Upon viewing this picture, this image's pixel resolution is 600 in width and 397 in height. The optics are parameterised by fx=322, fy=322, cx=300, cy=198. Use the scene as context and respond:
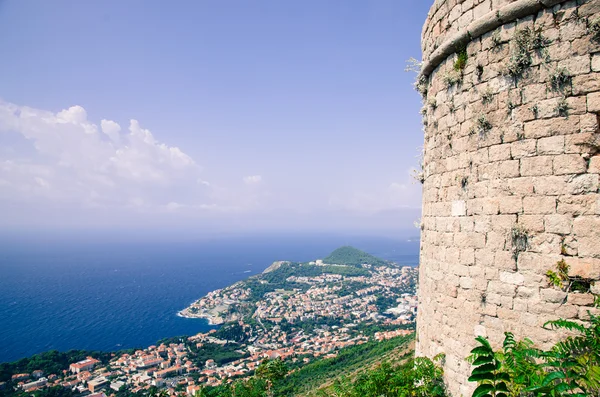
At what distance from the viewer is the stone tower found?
331cm

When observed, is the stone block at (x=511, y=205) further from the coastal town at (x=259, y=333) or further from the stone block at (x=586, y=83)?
the coastal town at (x=259, y=333)

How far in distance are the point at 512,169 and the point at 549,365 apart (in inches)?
79.7

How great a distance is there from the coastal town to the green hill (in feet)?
49.5

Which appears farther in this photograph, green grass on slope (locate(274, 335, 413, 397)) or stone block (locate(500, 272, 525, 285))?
green grass on slope (locate(274, 335, 413, 397))

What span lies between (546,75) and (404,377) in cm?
502

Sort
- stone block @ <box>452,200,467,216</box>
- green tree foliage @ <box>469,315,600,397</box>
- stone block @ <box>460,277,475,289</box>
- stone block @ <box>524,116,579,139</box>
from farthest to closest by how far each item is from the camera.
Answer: stone block @ <box>452,200,467,216</box>, stone block @ <box>460,277,475,289</box>, stone block @ <box>524,116,579,139</box>, green tree foliage @ <box>469,315,600,397</box>

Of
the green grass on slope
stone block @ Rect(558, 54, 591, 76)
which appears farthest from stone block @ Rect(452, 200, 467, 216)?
the green grass on slope

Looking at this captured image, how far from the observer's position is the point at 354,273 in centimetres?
9706

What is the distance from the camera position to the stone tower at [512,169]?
10.9 ft

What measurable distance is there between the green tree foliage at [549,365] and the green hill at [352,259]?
362ft

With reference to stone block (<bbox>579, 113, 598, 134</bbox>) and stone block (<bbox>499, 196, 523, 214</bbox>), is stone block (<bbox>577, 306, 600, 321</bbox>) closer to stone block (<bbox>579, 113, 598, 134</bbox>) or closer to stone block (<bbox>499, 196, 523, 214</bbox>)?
stone block (<bbox>499, 196, 523, 214</bbox>)

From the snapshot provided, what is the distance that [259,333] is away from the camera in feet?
171

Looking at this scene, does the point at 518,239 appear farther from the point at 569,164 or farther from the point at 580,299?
the point at 569,164

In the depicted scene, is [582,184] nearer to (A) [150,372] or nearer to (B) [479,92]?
(B) [479,92]
